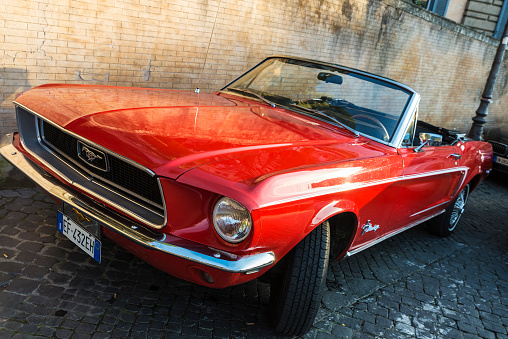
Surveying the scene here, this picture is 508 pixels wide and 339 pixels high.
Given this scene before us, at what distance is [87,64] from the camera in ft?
16.3

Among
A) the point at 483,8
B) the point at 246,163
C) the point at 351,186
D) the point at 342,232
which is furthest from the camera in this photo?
the point at 483,8

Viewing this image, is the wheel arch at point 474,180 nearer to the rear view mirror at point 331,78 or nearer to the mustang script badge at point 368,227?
the rear view mirror at point 331,78

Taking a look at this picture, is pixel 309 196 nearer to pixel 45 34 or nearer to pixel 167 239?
pixel 167 239

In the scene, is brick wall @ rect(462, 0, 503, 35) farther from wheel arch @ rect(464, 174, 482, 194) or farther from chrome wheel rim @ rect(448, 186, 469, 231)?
chrome wheel rim @ rect(448, 186, 469, 231)

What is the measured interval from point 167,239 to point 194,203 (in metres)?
0.25

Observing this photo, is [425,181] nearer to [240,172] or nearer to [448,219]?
[448,219]

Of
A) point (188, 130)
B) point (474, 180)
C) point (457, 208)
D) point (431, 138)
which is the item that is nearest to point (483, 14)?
point (474, 180)

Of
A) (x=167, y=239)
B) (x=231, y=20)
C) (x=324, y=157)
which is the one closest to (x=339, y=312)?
(x=324, y=157)

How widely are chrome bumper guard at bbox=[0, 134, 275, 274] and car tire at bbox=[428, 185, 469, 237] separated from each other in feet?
10.6

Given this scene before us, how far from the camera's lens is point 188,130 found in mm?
2604

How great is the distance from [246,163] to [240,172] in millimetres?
126

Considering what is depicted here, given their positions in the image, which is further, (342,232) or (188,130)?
(342,232)

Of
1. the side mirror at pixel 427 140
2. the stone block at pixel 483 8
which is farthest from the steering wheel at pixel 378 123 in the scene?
the stone block at pixel 483 8

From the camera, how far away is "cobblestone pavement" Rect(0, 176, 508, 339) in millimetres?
2629
